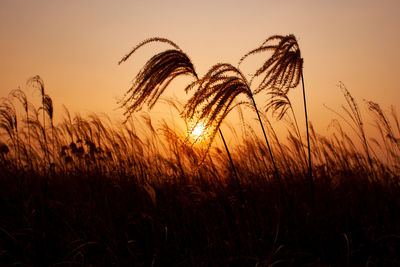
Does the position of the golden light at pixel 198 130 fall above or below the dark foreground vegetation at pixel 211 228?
above

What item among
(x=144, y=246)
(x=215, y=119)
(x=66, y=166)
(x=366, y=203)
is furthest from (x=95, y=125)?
(x=366, y=203)

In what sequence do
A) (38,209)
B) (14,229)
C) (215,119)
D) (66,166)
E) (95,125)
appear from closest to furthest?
(215,119), (14,229), (38,209), (66,166), (95,125)

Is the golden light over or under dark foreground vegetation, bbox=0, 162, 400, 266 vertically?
over

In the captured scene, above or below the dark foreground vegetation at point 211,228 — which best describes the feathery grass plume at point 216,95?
above

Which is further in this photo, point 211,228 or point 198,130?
point 211,228

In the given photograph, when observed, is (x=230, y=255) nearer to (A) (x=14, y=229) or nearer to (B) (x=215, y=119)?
(B) (x=215, y=119)

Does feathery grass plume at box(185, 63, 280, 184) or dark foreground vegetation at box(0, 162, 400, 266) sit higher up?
feathery grass plume at box(185, 63, 280, 184)

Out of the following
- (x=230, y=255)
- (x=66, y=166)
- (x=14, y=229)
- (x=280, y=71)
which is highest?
(x=66, y=166)

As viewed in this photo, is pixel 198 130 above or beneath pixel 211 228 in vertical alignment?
above

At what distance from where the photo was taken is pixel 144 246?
2516 millimetres

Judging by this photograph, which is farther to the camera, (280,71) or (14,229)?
(14,229)

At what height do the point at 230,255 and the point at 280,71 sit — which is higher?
the point at 280,71

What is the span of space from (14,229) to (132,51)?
1.90 meters

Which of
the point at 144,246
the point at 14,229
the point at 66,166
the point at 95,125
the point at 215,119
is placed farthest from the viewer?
the point at 95,125
